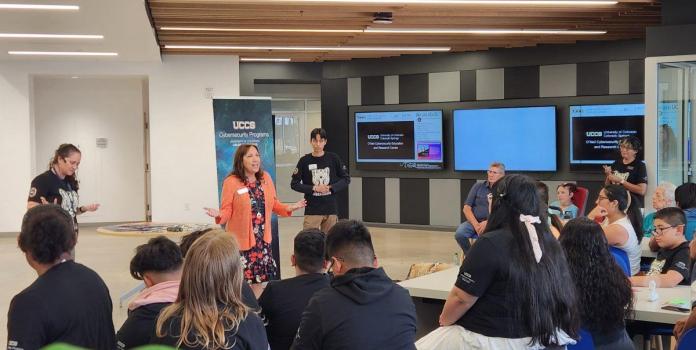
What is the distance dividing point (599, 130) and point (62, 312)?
10541 millimetres

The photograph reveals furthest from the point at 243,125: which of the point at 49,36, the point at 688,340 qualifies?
the point at 688,340

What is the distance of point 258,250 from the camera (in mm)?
6430

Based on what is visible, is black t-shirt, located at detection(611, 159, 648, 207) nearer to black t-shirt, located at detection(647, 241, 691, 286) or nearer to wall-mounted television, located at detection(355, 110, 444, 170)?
black t-shirt, located at detection(647, 241, 691, 286)

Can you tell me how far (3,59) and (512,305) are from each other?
1196cm

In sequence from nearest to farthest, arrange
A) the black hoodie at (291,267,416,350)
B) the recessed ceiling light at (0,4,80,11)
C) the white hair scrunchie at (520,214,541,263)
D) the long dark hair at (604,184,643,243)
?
the black hoodie at (291,267,416,350) < the white hair scrunchie at (520,214,541,263) < the long dark hair at (604,184,643,243) < the recessed ceiling light at (0,4,80,11)

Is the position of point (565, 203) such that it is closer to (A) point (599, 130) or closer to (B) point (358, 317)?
(A) point (599, 130)

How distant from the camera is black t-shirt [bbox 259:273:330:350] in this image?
3668mm

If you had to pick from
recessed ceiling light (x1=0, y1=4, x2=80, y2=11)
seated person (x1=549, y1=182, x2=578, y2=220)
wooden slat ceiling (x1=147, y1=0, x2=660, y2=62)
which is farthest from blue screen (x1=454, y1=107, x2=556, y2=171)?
recessed ceiling light (x1=0, y1=4, x2=80, y2=11)

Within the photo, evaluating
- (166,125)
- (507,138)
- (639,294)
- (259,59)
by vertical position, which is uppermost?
(259,59)

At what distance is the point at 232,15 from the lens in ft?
30.8

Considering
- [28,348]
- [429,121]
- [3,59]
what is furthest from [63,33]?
[28,348]

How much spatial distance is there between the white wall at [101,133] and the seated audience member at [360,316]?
12.8 metres

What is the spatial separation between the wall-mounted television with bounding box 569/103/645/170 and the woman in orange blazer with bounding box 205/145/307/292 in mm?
7059

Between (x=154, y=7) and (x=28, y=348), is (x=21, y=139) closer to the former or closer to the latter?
(x=154, y=7)
